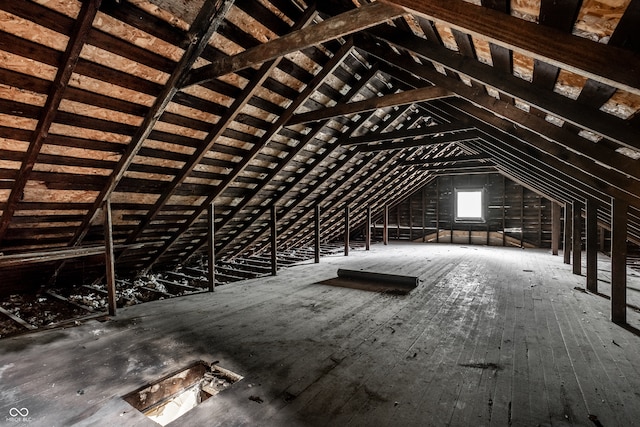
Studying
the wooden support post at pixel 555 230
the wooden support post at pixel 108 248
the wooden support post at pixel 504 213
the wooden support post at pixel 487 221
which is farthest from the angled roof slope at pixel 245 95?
the wooden support post at pixel 487 221

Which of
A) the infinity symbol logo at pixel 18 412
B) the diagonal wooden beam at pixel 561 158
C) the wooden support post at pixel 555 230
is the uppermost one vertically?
the diagonal wooden beam at pixel 561 158

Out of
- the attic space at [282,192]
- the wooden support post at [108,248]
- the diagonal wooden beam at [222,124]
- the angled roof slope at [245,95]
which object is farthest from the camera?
the wooden support post at [108,248]

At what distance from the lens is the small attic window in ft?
42.9

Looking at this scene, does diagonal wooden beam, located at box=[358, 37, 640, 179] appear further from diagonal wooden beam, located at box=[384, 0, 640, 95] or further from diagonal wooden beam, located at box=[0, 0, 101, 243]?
diagonal wooden beam, located at box=[0, 0, 101, 243]

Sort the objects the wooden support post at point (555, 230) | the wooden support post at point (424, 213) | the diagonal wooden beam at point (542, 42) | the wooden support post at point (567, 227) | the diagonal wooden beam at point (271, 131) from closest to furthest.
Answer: the diagonal wooden beam at point (542, 42)
the diagonal wooden beam at point (271, 131)
the wooden support post at point (567, 227)
the wooden support post at point (555, 230)
the wooden support post at point (424, 213)

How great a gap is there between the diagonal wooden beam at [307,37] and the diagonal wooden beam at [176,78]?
0.14 m

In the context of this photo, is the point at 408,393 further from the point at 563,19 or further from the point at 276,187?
the point at 276,187

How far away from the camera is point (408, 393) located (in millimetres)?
2215

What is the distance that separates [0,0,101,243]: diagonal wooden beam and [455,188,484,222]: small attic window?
1365 centimetres

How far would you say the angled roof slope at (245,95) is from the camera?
1438mm

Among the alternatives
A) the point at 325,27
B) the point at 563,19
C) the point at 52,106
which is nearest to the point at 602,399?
the point at 563,19

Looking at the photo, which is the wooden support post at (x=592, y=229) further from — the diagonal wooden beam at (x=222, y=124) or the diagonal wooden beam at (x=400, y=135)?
the diagonal wooden beam at (x=222, y=124)

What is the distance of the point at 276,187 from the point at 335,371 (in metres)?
4.25

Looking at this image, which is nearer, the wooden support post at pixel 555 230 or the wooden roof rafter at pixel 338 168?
the wooden roof rafter at pixel 338 168
